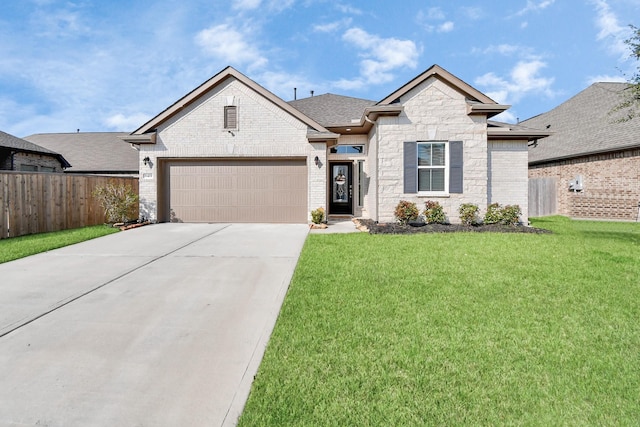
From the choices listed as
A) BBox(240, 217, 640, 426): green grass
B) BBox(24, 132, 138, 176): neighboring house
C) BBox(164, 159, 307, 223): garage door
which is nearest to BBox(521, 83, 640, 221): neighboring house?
BBox(164, 159, 307, 223): garage door

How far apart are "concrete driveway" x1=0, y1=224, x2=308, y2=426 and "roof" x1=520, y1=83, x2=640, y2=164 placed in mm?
18124

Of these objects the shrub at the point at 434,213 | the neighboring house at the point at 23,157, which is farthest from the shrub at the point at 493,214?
the neighboring house at the point at 23,157

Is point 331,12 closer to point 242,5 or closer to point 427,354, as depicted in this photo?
point 242,5

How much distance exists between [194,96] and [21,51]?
6842mm

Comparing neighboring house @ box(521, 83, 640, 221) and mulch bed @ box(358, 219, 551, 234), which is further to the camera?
neighboring house @ box(521, 83, 640, 221)

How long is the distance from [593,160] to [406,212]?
13.0 metres

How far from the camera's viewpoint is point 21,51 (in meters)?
11.5

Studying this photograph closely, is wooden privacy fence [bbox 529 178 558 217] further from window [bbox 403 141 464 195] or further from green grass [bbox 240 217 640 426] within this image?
green grass [bbox 240 217 640 426]

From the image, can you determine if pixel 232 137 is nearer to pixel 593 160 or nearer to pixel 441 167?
pixel 441 167

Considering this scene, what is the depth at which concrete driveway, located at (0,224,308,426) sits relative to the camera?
213 cm

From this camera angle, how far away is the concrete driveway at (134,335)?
7.00 ft

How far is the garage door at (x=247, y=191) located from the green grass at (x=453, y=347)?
640cm

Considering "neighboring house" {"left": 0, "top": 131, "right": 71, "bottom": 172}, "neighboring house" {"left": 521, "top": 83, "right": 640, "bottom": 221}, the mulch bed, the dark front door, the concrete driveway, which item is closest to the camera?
the concrete driveway

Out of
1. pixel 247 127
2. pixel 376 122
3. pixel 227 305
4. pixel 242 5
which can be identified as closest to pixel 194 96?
pixel 247 127
